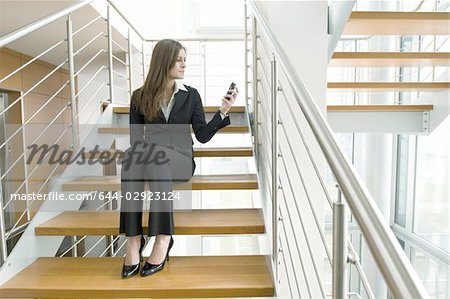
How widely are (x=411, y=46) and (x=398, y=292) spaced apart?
4.61 metres

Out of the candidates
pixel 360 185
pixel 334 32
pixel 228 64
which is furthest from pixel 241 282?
pixel 228 64

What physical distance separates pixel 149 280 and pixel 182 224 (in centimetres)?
30

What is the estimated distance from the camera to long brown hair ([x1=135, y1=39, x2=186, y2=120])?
1729 mm

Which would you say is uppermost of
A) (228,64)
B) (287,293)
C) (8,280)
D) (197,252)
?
(228,64)

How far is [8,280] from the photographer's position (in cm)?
146

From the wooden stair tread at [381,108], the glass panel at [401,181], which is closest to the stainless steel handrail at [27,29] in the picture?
the wooden stair tread at [381,108]

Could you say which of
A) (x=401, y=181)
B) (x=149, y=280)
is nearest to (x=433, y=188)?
(x=401, y=181)

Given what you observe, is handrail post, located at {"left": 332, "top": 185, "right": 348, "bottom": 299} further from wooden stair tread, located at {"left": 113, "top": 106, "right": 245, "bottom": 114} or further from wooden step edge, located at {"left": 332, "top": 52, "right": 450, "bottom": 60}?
wooden stair tread, located at {"left": 113, "top": 106, "right": 245, "bottom": 114}

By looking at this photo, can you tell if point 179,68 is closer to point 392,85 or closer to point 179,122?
point 179,122

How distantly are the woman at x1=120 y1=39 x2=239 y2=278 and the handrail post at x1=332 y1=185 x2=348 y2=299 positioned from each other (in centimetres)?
92

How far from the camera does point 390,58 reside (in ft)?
6.74

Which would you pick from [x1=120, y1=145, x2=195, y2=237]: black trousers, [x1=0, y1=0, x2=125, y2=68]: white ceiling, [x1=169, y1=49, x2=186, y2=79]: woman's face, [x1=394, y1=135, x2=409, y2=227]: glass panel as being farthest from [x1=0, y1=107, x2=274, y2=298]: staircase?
[x1=394, y1=135, x2=409, y2=227]: glass panel

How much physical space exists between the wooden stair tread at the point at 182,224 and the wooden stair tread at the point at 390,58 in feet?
3.29

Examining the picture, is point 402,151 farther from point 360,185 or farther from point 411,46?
point 360,185
